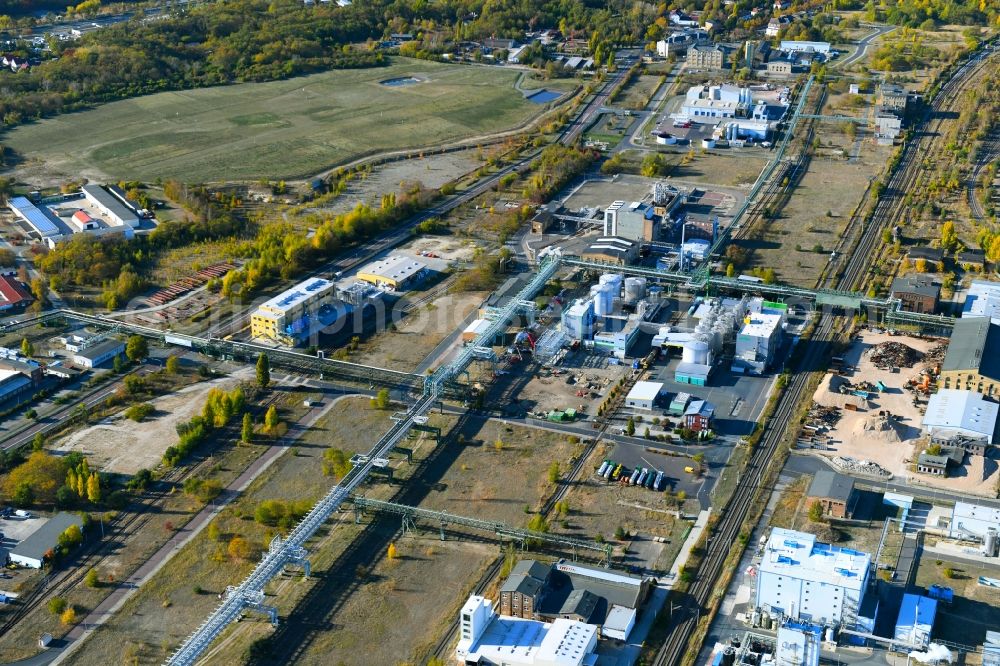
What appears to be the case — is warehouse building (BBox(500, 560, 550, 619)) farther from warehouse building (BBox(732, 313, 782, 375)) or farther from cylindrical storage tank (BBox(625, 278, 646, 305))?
cylindrical storage tank (BBox(625, 278, 646, 305))

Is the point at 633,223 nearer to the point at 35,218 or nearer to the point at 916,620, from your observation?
the point at 916,620

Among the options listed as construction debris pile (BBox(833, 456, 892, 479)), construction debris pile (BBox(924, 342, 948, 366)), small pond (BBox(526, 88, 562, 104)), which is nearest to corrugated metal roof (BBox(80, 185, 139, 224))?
small pond (BBox(526, 88, 562, 104))

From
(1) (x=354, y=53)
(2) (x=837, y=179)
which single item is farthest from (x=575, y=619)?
(1) (x=354, y=53)

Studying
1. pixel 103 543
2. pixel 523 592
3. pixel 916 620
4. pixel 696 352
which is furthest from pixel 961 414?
pixel 103 543

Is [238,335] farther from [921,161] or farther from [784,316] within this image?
[921,161]

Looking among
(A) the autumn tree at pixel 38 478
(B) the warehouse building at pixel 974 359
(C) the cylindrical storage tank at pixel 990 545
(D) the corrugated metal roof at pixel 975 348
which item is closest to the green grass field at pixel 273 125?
(A) the autumn tree at pixel 38 478
